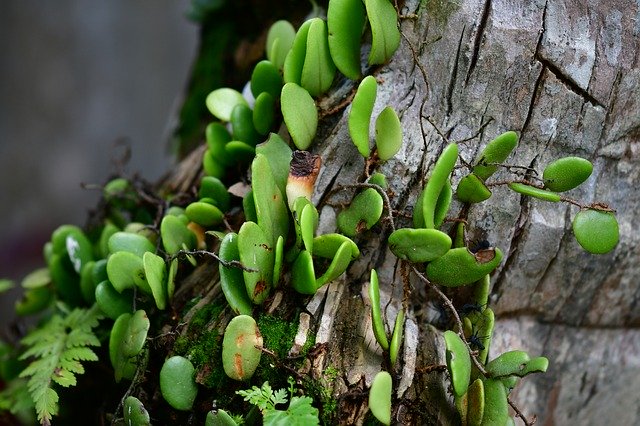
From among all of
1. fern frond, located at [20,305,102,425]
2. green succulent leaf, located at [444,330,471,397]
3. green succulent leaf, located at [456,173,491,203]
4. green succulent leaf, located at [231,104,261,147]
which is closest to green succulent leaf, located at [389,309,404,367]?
green succulent leaf, located at [444,330,471,397]

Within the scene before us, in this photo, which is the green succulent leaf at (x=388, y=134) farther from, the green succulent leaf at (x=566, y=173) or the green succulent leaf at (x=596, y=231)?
the green succulent leaf at (x=596, y=231)

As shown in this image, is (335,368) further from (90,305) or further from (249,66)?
(249,66)

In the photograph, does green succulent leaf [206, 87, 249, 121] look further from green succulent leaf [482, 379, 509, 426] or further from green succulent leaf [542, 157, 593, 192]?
green succulent leaf [482, 379, 509, 426]

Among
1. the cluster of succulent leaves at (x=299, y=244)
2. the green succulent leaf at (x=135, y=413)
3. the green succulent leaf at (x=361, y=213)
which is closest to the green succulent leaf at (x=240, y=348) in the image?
the cluster of succulent leaves at (x=299, y=244)

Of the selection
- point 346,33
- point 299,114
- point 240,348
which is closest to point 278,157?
point 299,114

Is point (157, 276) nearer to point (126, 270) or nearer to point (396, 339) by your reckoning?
point (126, 270)

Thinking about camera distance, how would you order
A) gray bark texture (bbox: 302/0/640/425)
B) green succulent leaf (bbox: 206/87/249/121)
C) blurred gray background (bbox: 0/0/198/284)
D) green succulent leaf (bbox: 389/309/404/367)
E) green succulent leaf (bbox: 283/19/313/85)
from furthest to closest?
1. blurred gray background (bbox: 0/0/198/284)
2. green succulent leaf (bbox: 206/87/249/121)
3. green succulent leaf (bbox: 283/19/313/85)
4. gray bark texture (bbox: 302/0/640/425)
5. green succulent leaf (bbox: 389/309/404/367)

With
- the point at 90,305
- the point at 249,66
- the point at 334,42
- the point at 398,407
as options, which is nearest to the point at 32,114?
the point at 249,66
